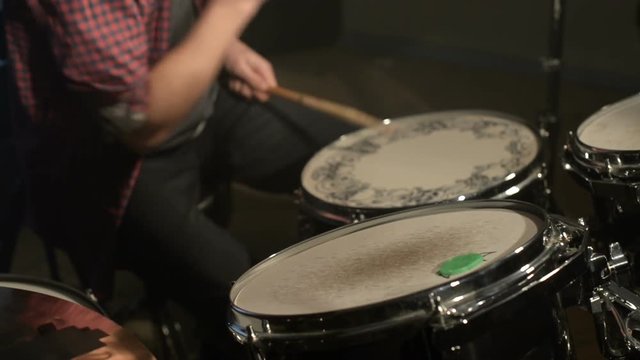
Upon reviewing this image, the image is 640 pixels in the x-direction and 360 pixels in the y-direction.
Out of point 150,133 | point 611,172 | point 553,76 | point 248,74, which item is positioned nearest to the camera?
point 611,172

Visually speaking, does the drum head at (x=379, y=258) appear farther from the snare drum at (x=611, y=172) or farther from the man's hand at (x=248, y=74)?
the man's hand at (x=248, y=74)

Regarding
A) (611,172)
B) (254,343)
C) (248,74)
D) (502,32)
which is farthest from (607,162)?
(502,32)

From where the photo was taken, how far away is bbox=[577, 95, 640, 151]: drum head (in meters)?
1.05

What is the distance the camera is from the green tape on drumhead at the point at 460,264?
2.63ft

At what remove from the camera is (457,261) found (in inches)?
32.2

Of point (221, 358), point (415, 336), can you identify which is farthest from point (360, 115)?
point (415, 336)

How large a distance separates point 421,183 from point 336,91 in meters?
0.48

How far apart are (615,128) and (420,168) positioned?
27 centimetres

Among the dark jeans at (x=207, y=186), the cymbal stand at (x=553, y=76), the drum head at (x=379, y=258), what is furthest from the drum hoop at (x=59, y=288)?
the cymbal stand at (x=553, y=76)

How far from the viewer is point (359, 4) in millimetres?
1526

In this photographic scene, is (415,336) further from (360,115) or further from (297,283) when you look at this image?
(360,115)

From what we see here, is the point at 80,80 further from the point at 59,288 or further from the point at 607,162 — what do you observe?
the point at 607,162

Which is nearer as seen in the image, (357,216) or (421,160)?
(357,216)

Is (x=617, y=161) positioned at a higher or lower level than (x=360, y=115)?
higher
